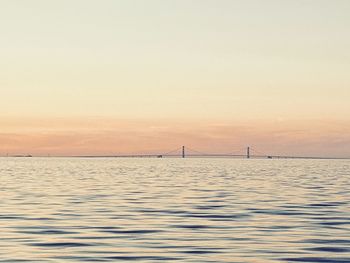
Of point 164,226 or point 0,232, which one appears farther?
point 164,226

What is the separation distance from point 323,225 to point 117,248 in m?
11.7

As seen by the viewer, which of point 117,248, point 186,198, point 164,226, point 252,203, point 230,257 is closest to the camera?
point 230,257

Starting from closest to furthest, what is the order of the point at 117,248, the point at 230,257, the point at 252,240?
1. the point at 230,257
2. the point at 117,248
3. the point at 252,240

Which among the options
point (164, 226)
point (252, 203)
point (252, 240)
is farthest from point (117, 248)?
point (252, 203)

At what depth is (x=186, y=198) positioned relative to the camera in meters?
52.0

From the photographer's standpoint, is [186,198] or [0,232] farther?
[186,198]

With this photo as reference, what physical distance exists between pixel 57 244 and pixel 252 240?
263 inches

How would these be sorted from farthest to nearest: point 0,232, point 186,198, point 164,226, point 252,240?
point 186,198 < point 164,226 < point 0,232 < point 252,240

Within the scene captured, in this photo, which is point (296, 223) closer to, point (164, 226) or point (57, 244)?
point (164, 226)

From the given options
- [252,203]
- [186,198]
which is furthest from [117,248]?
[186,198]

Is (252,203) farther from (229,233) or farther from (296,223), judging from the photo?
(229,233)

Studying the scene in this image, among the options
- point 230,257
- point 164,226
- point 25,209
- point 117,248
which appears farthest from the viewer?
point 25,209

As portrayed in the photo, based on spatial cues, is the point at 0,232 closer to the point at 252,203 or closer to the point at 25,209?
the point at 25,209

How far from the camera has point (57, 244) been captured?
86.6 feet
